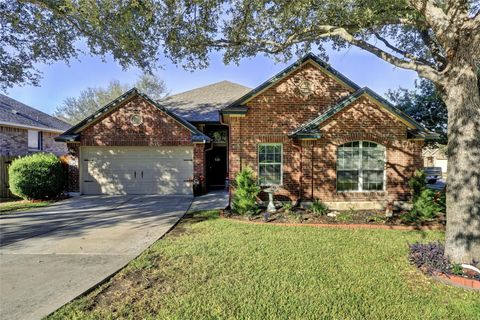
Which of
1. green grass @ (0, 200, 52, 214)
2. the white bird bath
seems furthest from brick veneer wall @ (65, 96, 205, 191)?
the white bird bath

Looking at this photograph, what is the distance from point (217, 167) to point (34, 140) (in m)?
13.7

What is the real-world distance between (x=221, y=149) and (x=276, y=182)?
6572 millimetres

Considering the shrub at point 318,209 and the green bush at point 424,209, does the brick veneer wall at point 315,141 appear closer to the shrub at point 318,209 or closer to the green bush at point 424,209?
the shrub at point 318,209

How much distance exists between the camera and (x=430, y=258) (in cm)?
504

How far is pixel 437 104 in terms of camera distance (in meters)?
14.4

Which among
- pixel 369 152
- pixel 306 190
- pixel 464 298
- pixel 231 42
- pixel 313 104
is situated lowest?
pixel 464 298

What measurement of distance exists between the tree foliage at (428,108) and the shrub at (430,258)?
38.1 feet

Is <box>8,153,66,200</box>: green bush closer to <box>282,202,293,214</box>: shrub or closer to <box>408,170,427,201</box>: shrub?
<box>282,202,293,214</box>: shrub

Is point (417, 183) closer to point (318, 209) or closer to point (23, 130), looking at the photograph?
point (318, 209)

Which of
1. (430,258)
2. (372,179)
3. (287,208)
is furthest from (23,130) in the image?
(430,258)

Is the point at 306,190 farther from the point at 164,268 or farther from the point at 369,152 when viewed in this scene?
the point at 164,268

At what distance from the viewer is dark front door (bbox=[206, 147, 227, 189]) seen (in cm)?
1651

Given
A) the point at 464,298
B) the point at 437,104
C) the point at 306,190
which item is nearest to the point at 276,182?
the point at 306,190

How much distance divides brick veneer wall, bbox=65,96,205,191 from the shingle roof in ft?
6.14
